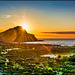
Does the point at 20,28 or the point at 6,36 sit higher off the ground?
the point at 20,28

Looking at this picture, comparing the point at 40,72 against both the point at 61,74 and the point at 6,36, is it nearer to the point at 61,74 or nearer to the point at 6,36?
the point at 61,74

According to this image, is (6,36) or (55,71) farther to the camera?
(6,36)

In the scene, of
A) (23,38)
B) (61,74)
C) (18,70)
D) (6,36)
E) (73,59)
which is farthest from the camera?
(23,38)

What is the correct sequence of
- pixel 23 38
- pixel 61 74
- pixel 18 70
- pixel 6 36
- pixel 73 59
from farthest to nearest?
1. pixel 23 38
2. pixel 6 36
3. pixel 73 59
4. pixel 18 70
5. pixel 61 74

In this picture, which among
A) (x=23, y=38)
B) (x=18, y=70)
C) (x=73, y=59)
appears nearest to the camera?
(x=18, y=70)

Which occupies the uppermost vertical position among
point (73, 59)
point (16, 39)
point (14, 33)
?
point (14, 33)

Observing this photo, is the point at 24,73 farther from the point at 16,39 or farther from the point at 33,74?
the point at 16,39

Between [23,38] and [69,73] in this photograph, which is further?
[23,38]

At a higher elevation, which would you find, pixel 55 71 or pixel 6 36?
pixel 6 36

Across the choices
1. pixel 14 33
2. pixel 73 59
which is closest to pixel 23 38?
pixel 14 33
